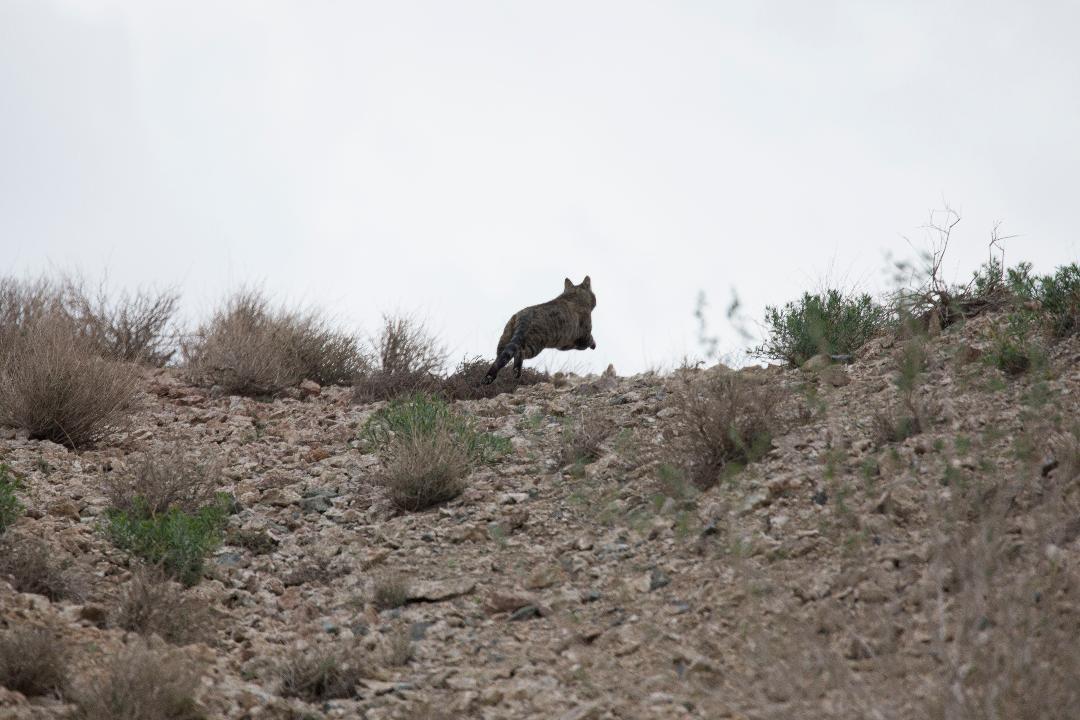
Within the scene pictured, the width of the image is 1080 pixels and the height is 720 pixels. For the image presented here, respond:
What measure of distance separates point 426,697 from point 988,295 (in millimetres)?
5792

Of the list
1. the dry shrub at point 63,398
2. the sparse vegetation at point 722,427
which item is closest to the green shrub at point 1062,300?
the sparse vegetation at point 722,427

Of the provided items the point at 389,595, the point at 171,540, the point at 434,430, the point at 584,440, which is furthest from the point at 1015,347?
the point at 171,540

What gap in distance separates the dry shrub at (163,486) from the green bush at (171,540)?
607 millimetres

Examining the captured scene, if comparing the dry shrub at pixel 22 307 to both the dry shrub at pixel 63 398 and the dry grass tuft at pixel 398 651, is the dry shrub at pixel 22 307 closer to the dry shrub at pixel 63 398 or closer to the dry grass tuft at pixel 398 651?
the dry shrub at pixel 63 398

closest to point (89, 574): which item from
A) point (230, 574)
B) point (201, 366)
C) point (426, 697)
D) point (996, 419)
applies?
point (230, 574)

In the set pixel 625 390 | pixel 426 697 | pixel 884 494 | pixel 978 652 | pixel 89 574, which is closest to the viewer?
pixel 978 652

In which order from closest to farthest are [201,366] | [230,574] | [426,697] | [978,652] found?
[978,652], [426,697], [230,574], [201,366]

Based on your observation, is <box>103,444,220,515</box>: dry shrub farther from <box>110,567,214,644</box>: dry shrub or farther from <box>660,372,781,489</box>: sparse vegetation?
<box>660,372,781,489</box>: sparse vegetation

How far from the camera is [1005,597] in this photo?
9.71ft

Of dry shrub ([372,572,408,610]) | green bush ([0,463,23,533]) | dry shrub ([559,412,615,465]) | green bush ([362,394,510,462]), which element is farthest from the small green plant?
green bush ([0,463,23,533])

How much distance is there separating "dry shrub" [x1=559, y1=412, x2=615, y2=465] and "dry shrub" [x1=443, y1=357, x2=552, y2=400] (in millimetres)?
2311

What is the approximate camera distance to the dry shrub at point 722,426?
566cm

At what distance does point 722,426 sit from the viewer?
574cm

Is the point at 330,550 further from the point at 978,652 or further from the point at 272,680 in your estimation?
the point at 978,652
